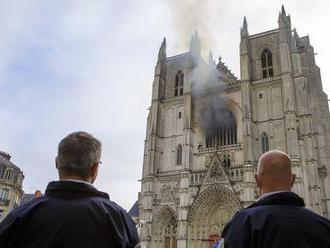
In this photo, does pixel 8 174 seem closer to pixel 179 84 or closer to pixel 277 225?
pixel 179 84

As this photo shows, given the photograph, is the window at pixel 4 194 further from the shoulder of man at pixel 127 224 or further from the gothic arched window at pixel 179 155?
the shoulder of man at pixel 127 224

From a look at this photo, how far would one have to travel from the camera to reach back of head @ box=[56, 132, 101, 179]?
87.2 inches

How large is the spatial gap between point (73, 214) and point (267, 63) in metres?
30.3

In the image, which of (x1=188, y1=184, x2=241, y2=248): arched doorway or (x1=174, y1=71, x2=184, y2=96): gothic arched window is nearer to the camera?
(x1=188, y1=184, x2=241, y2=248): arched doorway

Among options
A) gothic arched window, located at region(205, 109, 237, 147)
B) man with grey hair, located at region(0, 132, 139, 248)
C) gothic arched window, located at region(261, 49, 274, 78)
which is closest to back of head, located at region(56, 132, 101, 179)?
man with grey hair, located at region(0, 132, 139, 248)

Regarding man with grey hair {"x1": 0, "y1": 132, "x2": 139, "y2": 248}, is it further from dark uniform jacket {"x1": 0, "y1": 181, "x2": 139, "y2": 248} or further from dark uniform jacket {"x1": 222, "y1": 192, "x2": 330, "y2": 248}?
dark uniform jacket {"x1": 222, "y1": 192, "x2": 330, "y2": 248}

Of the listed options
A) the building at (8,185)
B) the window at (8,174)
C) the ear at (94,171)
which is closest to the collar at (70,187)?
the ear at (94,171)

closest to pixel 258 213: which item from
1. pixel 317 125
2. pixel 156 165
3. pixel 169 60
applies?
pixel 156 165

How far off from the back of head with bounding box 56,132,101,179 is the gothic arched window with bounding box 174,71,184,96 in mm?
31337

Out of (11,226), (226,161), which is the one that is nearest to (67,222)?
(11,226)

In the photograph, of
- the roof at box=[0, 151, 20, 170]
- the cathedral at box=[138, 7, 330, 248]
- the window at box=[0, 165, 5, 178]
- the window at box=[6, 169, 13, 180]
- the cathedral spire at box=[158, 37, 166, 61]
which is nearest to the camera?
the cathedral at box=[138, 7, 330, 248]

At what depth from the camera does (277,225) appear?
2193 millimetres

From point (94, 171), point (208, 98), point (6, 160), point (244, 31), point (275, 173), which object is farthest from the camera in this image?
point (6, 160)

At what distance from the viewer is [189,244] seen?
2570 centimetres
